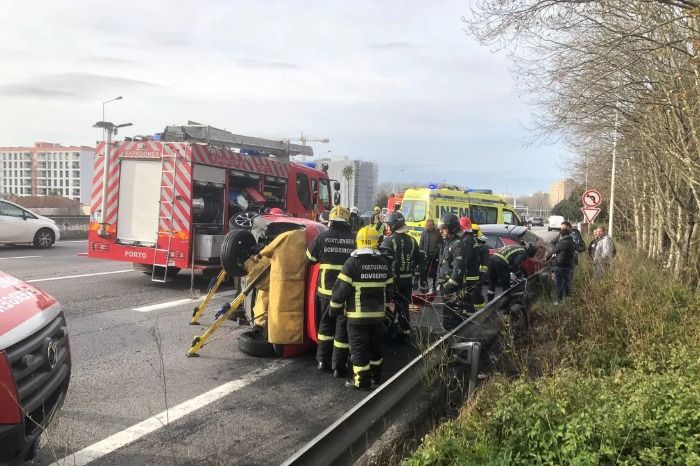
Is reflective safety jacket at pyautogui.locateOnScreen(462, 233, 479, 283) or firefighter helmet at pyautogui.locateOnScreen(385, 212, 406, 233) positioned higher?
firefighter helmet at pyautogui.locateOnScreen(385, 212, 406, 233)

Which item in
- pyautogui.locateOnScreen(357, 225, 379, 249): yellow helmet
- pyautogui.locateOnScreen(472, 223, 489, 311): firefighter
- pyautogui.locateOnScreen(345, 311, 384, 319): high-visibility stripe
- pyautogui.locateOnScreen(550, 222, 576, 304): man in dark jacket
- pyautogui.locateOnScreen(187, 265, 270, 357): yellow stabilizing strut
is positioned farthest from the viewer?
pyautogui.locateOnScreen(550, 222, 576, 304): man in dark jacket

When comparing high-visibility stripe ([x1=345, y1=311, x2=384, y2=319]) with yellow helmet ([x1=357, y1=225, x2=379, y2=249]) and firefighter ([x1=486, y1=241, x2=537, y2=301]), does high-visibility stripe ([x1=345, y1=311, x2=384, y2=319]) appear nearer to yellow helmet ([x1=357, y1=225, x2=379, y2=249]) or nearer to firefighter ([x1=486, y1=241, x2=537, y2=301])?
yellow helmet ([x1=357, y1=225, x2=379, y2=249])

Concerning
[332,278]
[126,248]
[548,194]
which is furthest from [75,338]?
[548,194]

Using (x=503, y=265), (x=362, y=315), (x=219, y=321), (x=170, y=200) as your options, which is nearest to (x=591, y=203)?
(x=503, y=265)

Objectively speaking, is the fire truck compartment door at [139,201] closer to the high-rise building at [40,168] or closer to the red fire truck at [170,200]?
the red fire truck at [170,200]

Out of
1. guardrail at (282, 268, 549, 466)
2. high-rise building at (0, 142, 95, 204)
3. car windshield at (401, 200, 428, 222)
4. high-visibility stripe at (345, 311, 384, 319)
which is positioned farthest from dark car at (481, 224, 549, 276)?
high-rise building at (0, 142, 95, 204)

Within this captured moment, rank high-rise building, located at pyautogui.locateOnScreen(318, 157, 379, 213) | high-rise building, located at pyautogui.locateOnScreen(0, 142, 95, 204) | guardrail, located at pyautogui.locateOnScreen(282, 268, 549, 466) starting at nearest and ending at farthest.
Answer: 1. guardrail, located at pyautogui.locateOnScreen(282, 268, 549, 466)
2. high-rise building, located at pyautogui.locateOnScreen(318, 157, 379, 213)
3. high-rise building, located at pyautogui.locateOnScreen(0, 142, 95, 204)

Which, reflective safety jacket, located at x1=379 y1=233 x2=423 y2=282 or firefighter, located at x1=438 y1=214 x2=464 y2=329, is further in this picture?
reflective safety jacket, located at x1=379 y1=233 x2=423 y2=282

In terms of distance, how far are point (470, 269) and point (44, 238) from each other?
1454 cm

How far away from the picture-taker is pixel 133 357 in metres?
5.80

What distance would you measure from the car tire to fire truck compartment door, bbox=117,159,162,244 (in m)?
7.50

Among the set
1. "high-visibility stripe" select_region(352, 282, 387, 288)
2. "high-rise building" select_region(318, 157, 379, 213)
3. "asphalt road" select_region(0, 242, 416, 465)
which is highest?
"high-rise building" select_region(318, 157, 379, 213)

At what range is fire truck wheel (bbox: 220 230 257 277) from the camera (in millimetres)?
6090

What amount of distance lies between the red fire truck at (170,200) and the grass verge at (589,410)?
581 cm
